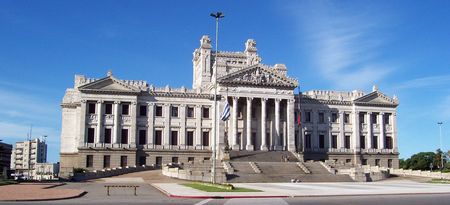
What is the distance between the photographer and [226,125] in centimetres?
8306

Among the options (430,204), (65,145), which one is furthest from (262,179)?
(65,145)

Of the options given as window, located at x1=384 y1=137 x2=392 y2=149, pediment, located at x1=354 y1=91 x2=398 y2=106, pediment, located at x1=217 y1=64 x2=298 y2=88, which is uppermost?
pediment, located at x1=217 y1=64 x2=298 y2=88

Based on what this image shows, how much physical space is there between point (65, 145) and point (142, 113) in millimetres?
14809

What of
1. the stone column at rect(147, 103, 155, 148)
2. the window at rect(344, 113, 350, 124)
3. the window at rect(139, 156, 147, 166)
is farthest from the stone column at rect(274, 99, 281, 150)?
the window at rect(139, 156, 147, 166)

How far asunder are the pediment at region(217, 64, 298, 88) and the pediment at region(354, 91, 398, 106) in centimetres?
1531

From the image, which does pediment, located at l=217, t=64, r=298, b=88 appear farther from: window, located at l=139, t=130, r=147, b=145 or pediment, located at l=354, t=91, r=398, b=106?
pediment, located at l=354, t=91, r=398, b=106

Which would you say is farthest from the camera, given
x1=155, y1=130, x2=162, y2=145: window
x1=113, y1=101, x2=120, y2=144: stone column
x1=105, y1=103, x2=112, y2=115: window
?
x1=155, y1=130, x2=162, y2=145: window

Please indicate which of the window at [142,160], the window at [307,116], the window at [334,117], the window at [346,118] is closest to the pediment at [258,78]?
the window at [307,116]

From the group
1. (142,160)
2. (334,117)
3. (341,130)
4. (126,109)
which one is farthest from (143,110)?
(341,130)

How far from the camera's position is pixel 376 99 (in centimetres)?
9412

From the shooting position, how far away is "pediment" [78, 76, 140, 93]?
79625 mm

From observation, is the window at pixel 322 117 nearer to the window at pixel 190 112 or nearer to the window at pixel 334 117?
the window at pixel 334 117

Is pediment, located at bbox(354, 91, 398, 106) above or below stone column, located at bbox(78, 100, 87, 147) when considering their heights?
above

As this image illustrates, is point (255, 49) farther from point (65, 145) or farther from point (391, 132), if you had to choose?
point (65, 145)
